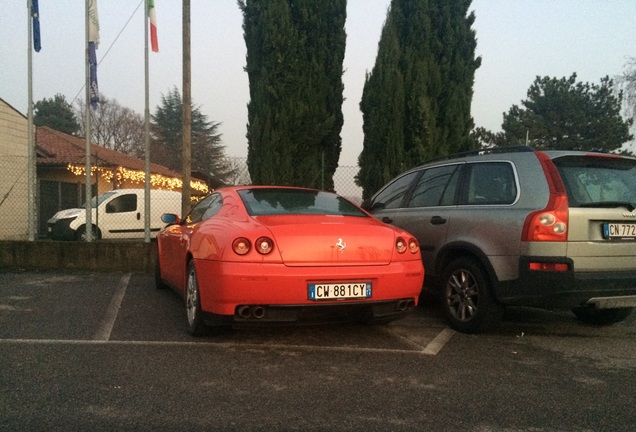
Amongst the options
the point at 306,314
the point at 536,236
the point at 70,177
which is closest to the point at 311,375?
the point at 306,314

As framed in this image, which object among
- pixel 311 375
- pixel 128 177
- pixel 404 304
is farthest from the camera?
pixel 128 177

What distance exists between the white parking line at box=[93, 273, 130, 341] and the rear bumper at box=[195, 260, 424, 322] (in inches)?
45.2

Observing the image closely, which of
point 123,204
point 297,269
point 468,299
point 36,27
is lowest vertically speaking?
point 468,299

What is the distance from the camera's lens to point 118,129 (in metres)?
53.8

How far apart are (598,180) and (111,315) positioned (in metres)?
4.88

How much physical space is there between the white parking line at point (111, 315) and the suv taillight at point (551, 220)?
367 centimetres

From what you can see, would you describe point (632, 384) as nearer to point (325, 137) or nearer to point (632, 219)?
point (632, 219)

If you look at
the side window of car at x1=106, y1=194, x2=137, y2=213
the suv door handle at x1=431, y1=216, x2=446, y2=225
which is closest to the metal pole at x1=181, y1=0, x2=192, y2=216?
the side window of car at x1=106, y1=194, x2=137, y2=213

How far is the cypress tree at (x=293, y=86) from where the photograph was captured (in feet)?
34.3

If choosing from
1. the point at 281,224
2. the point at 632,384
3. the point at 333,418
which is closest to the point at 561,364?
the point at 632,384

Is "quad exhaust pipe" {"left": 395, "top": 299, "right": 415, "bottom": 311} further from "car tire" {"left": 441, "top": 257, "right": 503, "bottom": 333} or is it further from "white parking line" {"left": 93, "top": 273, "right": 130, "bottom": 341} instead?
"white parking line" {"left": 93, "top": 273, "right": 130, "bottom": 341}

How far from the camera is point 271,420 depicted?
2887 mm

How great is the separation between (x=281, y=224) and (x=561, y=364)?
2.40 metres

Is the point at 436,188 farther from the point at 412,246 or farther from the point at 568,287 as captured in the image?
the point at 568,287
